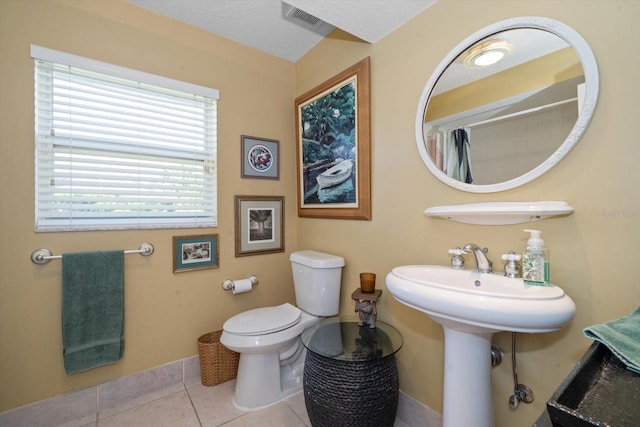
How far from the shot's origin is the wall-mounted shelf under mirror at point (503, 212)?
953mm

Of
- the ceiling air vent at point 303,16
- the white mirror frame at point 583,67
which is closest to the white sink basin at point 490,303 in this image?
the white mirror frame at point 583,67

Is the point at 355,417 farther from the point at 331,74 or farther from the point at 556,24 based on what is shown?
the point at 331,74

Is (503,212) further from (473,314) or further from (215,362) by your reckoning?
(215,362)

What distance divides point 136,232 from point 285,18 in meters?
1.70

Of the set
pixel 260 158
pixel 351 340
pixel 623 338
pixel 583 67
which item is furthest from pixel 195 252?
pixel 583 67

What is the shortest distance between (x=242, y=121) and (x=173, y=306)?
4.62 ft

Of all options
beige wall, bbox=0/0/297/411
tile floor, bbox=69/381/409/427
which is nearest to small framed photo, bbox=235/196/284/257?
beige wall, bbox=0/0/297/411

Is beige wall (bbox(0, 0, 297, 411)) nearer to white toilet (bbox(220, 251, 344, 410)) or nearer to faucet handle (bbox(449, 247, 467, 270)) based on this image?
white toilet (bbox(220, 251, 344, 410))

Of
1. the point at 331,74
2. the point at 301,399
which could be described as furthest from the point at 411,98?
the point at 301,399

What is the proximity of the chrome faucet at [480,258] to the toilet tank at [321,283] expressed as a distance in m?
0.85

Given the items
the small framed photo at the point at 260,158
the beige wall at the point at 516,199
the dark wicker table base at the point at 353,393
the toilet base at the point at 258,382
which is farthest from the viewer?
the small framed photo at the point at 260,158

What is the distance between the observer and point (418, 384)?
148 cm

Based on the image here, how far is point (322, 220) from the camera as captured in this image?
6.95 ft

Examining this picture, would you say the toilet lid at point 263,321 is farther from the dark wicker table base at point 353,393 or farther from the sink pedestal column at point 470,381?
the sink pedestal column at point 470,381
